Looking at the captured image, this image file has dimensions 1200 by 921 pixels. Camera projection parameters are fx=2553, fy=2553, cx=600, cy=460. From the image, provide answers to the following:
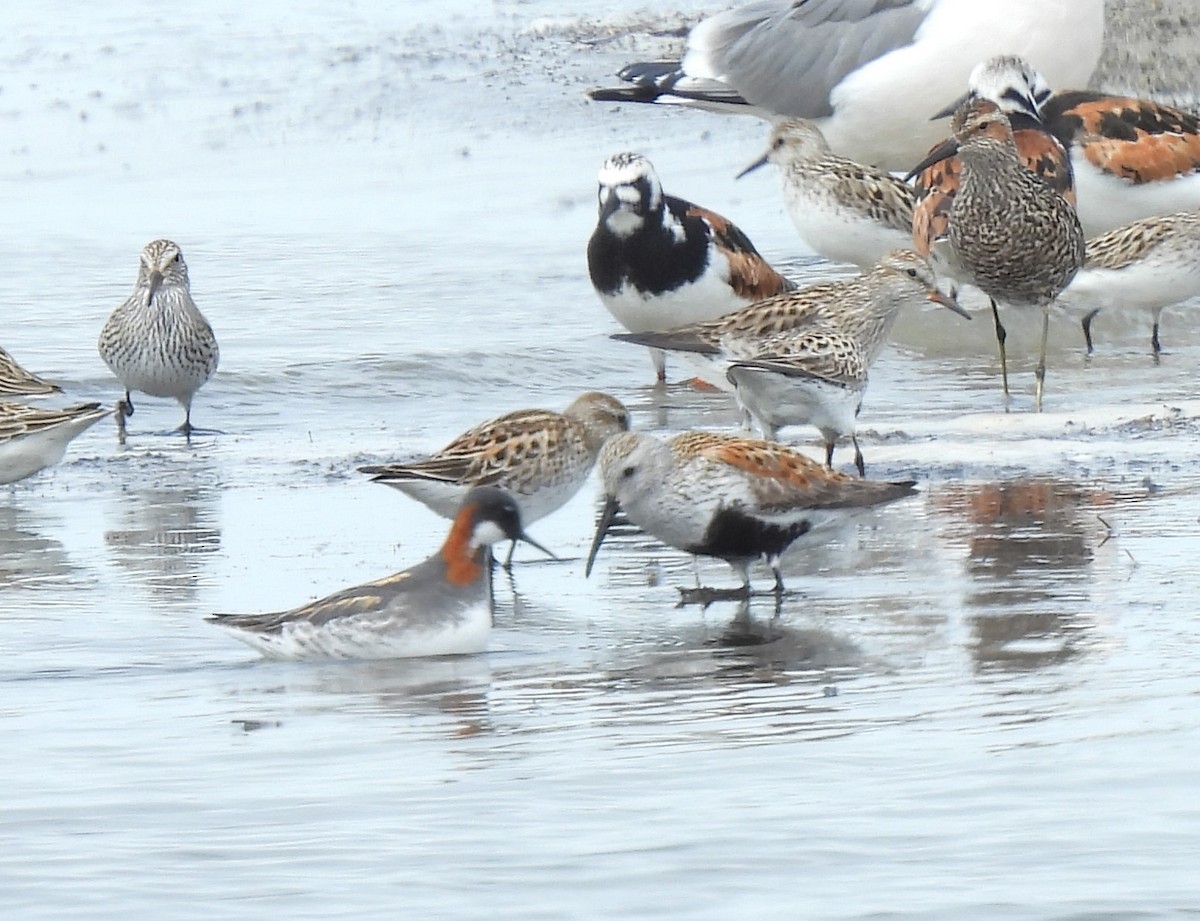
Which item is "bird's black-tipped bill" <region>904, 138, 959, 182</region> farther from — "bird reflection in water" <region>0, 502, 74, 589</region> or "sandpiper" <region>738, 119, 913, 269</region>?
"bird reflection in water" <region>0, 502, 74, 589</region>

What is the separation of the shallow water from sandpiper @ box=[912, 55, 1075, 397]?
629mm

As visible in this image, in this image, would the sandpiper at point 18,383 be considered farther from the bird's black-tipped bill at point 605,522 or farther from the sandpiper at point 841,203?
the sandpiper at point 841,203

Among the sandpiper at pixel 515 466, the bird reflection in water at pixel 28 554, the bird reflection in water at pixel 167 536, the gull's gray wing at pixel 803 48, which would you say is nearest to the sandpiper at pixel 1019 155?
the gull's gray wing at pixel 803 48

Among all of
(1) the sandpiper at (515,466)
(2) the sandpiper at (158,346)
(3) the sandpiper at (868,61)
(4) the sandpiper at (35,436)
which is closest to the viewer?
(1) the sandpiper at (515,466)

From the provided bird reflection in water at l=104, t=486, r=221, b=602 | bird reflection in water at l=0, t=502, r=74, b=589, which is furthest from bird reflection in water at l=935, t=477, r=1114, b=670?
bird reflection in water at l=0, t=502, r=74, b=589

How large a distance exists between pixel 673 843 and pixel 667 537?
2381 mm

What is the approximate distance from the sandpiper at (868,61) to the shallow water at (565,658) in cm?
129

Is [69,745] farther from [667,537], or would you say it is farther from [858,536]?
[858,536]

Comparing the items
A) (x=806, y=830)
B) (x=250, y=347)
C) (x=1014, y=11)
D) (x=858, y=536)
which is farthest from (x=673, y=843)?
(x=1014, y=11)

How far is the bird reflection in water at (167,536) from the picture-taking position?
23.7 feet

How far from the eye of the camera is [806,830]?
183 inches

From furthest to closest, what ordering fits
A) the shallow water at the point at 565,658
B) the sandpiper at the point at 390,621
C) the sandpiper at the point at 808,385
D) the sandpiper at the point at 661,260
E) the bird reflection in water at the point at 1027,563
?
the sandpiper at the point at 661,260, the sandpiper at the point at 808,385, the sandpiper at the point at 390,621, the bird reflection in water at the point at 1027,563, the shallow water at the point at 565,658

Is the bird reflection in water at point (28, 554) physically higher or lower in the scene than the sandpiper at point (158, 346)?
lower

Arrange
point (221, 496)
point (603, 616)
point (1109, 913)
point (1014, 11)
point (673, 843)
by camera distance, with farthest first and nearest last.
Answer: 1. point (1014, 11)
2. point (221, 496)
3. point (603, 616)
4. point (673, 843)
5. point (1109, 913)
